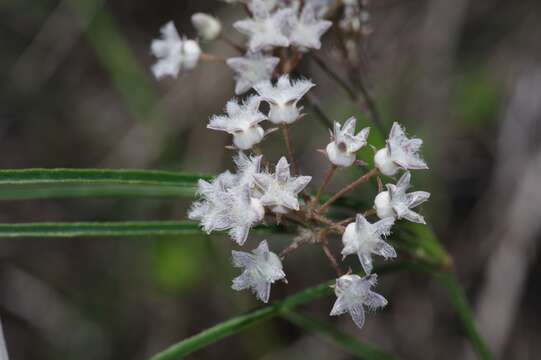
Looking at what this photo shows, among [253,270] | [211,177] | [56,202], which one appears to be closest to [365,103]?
[211,177]

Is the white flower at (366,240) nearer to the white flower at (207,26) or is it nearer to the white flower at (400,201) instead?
the white flower at (400,201)

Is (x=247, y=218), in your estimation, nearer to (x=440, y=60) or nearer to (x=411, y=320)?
(x=411, y=320)

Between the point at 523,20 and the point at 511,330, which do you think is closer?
the point at 511,330

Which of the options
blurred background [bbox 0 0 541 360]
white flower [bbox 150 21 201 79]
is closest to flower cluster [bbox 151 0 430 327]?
white flower [bbox 150 21 201 79]

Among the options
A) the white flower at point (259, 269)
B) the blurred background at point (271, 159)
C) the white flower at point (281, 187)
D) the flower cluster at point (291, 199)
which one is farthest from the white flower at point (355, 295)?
the blurred background at point (271, 159)

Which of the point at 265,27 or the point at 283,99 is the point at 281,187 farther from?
the point at 265,27

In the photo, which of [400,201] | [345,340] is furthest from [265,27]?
[345,340]

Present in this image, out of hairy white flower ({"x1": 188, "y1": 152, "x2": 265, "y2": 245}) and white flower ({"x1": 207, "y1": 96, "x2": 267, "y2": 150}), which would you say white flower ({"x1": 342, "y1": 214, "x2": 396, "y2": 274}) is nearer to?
hairy white flower ({"x1": 188, "y1": 152, "x2": 265, "y2": 245})
